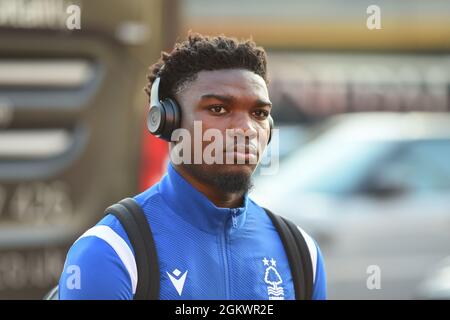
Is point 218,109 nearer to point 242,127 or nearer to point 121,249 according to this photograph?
point 242,127

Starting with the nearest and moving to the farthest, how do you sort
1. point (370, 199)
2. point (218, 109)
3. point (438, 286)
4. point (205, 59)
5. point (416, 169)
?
1. point (218, 109)
2. point (205, 59)
3. point (438, 286)
4. point (370, 199)
5. point (416, 169)

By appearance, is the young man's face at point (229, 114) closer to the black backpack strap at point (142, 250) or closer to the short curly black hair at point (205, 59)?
the short curly black hair at point (205, 59)

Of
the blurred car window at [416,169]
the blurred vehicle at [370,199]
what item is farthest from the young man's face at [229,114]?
the blurred car window at [416,169]

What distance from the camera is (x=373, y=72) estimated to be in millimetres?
17203

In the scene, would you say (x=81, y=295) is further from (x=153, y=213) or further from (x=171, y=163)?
(x=171, y=163)

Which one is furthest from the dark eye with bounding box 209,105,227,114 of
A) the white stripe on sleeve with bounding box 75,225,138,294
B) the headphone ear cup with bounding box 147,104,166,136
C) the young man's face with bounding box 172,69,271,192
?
the white stripe on sleeve with bounding box 75,225,138,294

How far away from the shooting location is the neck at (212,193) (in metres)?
2.36

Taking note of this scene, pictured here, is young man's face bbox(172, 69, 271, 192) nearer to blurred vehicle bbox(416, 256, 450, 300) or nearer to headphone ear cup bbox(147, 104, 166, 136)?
headphone ear cup bbox(147, 104, 166, 136)

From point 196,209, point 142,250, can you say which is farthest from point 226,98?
point 142,250

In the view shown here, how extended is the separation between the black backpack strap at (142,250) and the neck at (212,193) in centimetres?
16

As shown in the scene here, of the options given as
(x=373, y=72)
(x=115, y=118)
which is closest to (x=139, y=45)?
(x=115, y=118)

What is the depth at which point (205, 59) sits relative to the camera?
239cm

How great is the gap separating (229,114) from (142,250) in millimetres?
352
